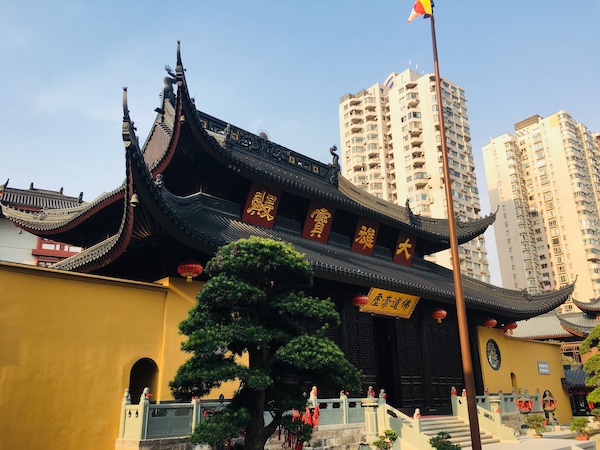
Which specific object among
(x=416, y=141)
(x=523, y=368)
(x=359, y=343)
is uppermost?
(x=416, y=141)

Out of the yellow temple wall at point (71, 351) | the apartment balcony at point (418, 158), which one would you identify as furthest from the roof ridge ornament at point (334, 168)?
the apartment balcony at point (418, 158)

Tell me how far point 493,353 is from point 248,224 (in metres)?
12.1

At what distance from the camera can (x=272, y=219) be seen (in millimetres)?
15570

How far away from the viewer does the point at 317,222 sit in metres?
16.7

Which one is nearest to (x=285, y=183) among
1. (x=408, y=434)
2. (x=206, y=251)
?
(x=206, y=251)

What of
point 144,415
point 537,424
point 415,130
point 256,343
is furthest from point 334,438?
point 415,130

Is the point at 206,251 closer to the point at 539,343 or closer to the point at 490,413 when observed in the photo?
the point at 490,413

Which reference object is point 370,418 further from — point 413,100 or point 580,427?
point 413,100

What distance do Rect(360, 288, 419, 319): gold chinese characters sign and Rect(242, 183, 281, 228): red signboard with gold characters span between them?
3768mm

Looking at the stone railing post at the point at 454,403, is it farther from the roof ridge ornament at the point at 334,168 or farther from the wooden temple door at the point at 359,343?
the roof ridge ornament at the point at 334,168

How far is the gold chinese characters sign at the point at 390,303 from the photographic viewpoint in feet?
49.2

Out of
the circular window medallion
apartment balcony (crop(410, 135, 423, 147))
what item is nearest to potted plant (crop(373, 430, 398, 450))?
the circular window medallion

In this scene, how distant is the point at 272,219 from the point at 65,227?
623 centimetres

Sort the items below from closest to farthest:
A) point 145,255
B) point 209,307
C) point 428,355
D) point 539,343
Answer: point 209,307 → point 145,255 → point 428,355 → point 539,343
